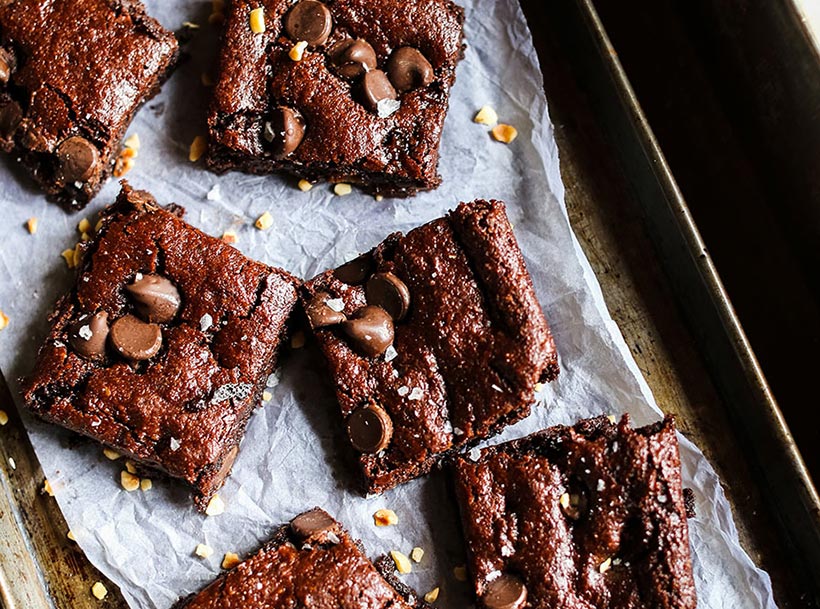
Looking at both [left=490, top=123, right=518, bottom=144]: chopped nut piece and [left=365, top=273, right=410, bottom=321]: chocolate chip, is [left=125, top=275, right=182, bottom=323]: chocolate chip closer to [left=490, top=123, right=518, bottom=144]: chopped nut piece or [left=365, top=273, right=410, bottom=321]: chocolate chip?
Answer: [left=365, top=273, right=410, bottom=321]: chocolate chip

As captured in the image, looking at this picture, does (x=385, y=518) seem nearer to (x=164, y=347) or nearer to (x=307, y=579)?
(x=307, y=579)

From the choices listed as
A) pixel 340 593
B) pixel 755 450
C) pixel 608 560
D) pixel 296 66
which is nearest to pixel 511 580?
pixel 608 560

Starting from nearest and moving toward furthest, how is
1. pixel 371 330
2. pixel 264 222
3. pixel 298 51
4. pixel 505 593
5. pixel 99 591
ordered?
pixel 505 593 < pixel 371 330 < pixel 99 591 < pixel 298 51 < pixel 264 222

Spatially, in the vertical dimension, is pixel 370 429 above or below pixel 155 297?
below

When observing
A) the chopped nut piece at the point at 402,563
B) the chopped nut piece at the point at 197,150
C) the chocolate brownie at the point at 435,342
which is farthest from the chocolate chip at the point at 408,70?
the chopped nut piece at the point at 402,563

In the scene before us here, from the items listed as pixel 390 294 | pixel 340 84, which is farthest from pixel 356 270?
pixel 340 84

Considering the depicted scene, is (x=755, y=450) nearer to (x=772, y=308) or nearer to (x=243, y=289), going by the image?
(x=772, y=308)
